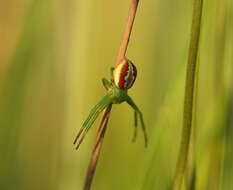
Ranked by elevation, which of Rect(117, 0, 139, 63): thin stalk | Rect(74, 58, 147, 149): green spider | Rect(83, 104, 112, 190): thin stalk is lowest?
Rect(83, 104, 112, 190): thin stalk

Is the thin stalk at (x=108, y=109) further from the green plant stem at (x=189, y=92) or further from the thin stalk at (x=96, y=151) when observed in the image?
the green plant stem at (x=189, y=92)

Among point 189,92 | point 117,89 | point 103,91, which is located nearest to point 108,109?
point 117,89

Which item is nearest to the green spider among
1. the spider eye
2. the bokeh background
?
the spider eye

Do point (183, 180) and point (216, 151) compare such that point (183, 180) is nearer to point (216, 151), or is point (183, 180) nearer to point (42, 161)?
point (216, 151)

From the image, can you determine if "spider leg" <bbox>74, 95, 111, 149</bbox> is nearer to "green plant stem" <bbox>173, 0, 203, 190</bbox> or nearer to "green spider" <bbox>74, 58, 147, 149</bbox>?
"green spider" <bbox>74, 58, 147, 149</bbox>

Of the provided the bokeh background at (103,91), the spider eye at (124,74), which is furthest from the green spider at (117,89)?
the bokeh background at (103,91)

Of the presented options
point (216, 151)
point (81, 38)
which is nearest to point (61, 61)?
point (81, 38)
